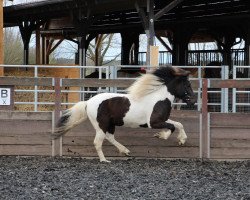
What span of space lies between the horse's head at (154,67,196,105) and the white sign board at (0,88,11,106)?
2.33 m

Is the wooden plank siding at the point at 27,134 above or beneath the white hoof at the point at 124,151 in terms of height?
above

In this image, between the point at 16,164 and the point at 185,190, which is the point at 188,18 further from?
the point at 185,190

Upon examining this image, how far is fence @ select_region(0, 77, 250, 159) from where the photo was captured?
26.6 feet

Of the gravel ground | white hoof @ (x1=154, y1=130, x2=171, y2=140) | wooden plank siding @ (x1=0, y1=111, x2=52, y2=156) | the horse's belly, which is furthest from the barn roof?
the gravel ground

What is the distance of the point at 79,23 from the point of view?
16.6 metres

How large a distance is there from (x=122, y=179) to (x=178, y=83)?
2.19m

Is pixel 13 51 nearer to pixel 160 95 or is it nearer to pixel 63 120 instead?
pixel 63 120

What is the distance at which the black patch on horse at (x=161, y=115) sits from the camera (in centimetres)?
764

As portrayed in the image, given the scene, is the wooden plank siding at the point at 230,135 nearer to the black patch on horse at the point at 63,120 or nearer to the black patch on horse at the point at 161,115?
the black patch on horse at the point at 161,115

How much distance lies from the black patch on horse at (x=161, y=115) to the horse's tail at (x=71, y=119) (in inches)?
40.0

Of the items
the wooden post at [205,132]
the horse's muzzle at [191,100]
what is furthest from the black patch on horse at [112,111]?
the wooden post at [205,132]

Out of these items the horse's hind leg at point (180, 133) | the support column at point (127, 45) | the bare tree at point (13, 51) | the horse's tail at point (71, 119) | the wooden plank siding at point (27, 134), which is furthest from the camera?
the bare tree at point (13, 51)

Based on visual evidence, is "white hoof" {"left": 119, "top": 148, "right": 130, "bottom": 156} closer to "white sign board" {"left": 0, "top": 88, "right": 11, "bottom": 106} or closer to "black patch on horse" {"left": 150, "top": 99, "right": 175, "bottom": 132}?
"black patch on horse" {"left": 150, "top": 99, "right": 175, "bottom": 132}

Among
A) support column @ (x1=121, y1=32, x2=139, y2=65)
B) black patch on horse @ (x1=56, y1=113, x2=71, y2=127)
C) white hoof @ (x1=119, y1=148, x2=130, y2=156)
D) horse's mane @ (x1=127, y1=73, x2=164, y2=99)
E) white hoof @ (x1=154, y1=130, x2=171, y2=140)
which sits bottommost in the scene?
white hoof @ (x1=119, y1=148, x2=130, y2=156)
